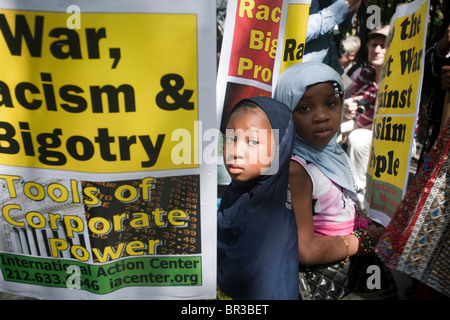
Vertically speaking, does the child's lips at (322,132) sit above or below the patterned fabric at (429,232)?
above

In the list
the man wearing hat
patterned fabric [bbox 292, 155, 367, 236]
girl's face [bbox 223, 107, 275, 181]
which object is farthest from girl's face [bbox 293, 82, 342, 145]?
the man wearing hat

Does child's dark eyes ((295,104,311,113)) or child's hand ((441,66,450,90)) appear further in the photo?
child's hand ((441,66,450,90))

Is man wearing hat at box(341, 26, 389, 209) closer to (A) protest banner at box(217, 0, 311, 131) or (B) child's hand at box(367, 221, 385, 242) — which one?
(A) protest banner at box(217, 0, 311, 131)

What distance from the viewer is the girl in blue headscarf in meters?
1.59

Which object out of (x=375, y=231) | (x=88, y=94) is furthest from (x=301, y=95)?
(x=88, y=94)

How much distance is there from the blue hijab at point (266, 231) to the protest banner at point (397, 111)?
566mm

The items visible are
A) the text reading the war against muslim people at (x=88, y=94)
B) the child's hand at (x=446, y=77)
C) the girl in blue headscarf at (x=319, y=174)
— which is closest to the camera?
the text reading the war against muslim people at (x=88, y=94)

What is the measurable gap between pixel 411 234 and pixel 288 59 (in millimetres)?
885

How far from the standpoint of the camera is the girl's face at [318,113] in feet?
5.29

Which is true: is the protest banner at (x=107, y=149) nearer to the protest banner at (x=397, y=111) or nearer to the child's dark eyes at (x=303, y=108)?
the child's dark eyes at (x=303, y=108)

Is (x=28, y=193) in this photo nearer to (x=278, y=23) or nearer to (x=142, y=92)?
(x=142, y=92)

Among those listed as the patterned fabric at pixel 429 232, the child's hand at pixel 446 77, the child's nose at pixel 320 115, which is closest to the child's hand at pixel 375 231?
the patterned fabric at pixel 429 232
